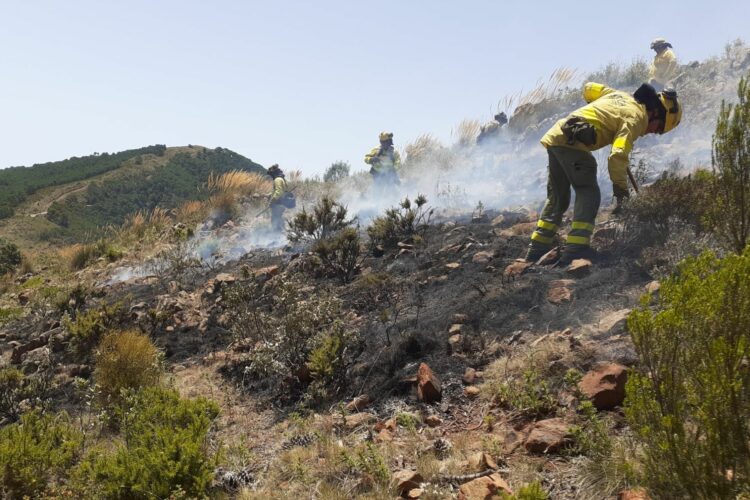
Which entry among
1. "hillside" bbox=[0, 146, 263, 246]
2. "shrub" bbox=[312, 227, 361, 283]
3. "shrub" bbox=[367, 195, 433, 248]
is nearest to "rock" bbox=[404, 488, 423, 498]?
"shrub" bbox=[312, 227, 361, 283]

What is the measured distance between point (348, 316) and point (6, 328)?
5286mm

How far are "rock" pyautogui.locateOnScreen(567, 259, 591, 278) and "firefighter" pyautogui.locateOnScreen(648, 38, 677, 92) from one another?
910 cm

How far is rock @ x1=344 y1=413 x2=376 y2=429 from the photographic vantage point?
3234 millimetres

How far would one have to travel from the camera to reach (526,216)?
7875mm

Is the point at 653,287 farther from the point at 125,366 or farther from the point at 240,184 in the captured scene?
the point at 240,184

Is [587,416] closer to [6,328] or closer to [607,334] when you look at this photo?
[607,334]

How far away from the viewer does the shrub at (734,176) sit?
9.89 feet

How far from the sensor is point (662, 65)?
11859mm

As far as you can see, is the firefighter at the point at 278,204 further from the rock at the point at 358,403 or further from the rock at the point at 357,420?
the rock at the point at 357,420

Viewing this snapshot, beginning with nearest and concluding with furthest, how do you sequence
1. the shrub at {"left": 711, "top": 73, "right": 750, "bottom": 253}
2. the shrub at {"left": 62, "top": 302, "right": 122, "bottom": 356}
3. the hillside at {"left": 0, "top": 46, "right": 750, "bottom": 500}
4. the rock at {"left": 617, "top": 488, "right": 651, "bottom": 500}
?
the hillside at {"left": 0, "top": 46, "right": 750, "bottom": 500}, the rock at {"left": 617, "top": 488, "right": 651, "bottom": 500}, the shrub at {"left": 711, "top": 73, "right": 750, "bottom": 253}, the shrub at {"left": 62, "top": 302, "right": 122, "bottom": 356}

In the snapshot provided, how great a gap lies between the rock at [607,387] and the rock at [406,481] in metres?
1.03

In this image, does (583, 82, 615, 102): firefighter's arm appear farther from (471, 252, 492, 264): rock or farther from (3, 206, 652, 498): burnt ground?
(471, 252, 492, 264): rock

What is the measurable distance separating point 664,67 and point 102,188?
39668 mm

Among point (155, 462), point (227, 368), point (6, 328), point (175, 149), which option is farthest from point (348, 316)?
point (175, 149)
